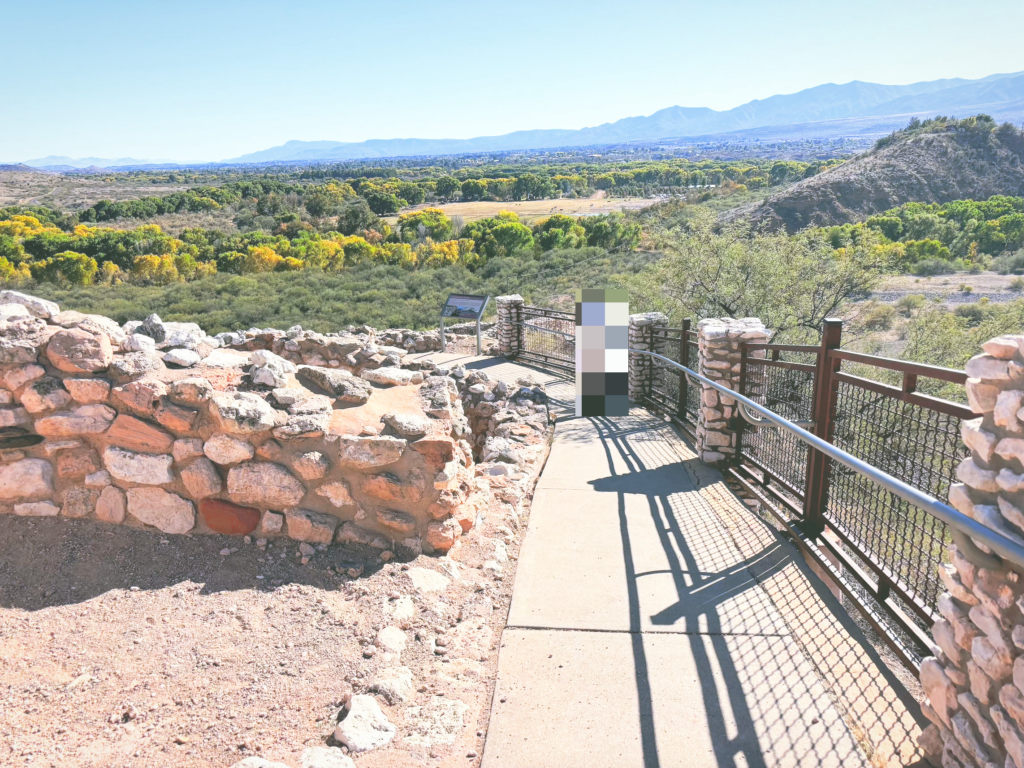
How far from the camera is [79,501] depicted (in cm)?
402

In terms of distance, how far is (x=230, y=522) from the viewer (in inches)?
161

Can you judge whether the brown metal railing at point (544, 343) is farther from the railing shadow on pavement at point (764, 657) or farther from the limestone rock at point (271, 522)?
the limestone rock at point (271, 522)

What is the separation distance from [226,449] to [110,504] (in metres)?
0.81

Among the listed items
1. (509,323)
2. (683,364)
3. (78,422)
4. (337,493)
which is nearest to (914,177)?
(509,323)

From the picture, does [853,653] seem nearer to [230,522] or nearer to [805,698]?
[805,698]

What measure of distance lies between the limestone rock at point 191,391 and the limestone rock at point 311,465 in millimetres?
664

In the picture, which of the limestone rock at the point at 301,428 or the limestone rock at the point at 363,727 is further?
the limestone rock at the point at 301,428

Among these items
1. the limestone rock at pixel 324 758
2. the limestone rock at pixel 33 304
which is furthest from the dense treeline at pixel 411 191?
the limestone rock at pixel 324 758

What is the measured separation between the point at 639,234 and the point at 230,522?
42806 mm

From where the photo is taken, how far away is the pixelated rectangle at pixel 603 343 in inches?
310

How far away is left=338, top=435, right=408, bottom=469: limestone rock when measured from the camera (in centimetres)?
410

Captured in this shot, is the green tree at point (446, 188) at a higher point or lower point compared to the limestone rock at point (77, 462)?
higher

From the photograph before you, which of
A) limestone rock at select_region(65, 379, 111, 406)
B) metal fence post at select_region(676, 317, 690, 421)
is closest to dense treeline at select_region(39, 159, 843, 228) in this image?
metal fence post at select_region(676, 317, 690, 421)

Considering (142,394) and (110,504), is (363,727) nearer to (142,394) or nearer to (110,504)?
(110,504)
